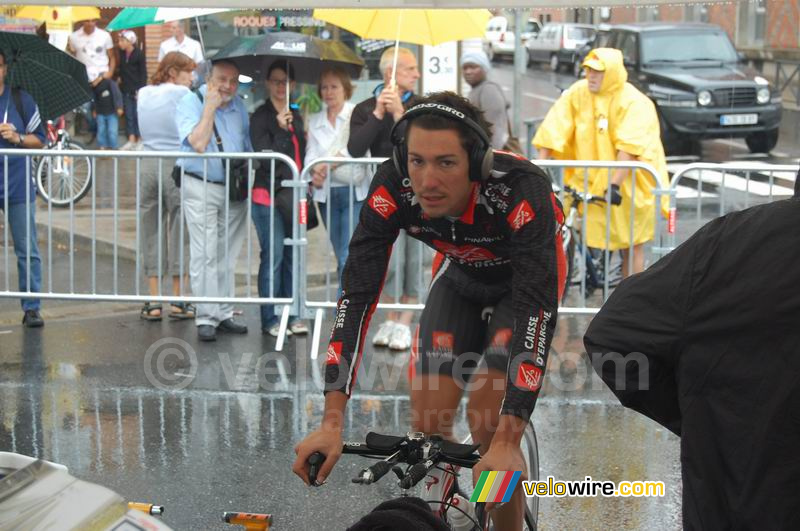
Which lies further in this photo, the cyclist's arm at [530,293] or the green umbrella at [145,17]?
the green umbrella at [145,17]

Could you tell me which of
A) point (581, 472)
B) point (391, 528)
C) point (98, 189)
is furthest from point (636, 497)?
point (98, 189)

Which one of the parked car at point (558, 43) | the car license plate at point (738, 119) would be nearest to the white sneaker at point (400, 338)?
the car license plate at point (738, 119)

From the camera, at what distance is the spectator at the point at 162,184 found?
8961 mm

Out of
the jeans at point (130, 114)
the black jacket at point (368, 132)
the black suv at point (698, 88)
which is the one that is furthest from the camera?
the black suv at point (698, 88)

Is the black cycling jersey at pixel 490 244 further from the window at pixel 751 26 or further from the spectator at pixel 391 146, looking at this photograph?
the window at pixel 751 26

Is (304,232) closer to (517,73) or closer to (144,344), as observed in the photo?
(144,344)

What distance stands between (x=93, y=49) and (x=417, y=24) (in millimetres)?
10971

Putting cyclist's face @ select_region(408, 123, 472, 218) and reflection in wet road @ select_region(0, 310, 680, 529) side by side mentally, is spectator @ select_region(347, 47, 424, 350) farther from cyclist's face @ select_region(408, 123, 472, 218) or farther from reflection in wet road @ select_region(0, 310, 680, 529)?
cyclist's face @ select_region(408, 123, 472, 218)

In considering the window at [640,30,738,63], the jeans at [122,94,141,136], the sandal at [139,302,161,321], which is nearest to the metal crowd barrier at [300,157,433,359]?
the sandal at [139,302,161,321]

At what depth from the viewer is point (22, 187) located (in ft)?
28.9

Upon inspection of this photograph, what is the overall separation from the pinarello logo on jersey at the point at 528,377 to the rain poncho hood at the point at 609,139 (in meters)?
5.58

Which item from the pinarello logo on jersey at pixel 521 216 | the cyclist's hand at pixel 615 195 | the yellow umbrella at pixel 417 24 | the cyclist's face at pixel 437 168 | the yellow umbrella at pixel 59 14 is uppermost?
the yellow umbrella at pixel 59 14

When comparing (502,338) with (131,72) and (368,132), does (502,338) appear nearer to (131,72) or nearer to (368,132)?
(368,132)

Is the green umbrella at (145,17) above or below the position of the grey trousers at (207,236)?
above
